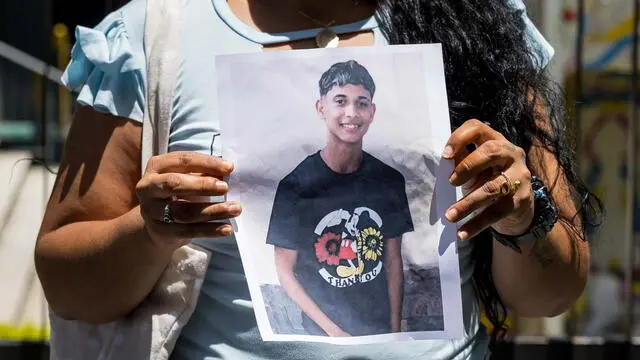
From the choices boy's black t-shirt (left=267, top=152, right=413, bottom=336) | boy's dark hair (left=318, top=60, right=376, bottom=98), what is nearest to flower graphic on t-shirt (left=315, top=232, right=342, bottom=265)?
boy's black t-shirt (left=267, top=152, right=413, bottom=336)

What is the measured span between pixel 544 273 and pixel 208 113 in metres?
0.63

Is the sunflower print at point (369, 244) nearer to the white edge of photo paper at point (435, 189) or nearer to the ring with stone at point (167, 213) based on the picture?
the white edge of photo paper at point (435, 189)

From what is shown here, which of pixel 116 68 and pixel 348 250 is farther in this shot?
pixel 116 68

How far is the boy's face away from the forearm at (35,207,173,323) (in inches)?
13.3

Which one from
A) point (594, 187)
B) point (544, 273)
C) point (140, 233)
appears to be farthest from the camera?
point (594, 187)

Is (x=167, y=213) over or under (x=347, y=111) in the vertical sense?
under

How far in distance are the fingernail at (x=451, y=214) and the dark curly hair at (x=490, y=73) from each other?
0.23 meters

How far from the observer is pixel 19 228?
4062mm

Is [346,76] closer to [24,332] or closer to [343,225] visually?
[343,225]

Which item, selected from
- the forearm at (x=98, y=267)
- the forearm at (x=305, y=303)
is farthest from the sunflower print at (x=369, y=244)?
the forearm at (x=98, y=267)

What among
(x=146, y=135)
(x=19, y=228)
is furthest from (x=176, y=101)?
(x=19, y=228)

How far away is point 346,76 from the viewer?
153cm

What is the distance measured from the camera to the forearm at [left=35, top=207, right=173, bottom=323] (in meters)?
1.66

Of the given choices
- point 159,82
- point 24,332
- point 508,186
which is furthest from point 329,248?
point 24,332
